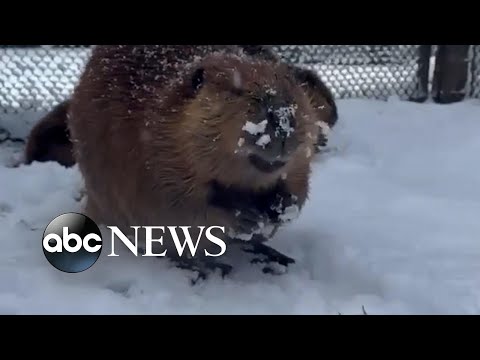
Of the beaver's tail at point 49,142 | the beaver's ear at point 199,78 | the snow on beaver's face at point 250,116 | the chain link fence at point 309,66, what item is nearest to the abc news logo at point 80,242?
the snow on beaver's face at point 250,116

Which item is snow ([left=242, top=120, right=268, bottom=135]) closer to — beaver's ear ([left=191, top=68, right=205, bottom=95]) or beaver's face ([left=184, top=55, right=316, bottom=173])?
beaver's face ([left=184, top=55, right=316, bottom=173])

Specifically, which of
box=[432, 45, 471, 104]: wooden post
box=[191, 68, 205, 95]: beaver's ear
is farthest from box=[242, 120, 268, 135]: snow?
box=[432, 45, 471, 104]: wooden post

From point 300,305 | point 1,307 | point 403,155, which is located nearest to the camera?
point 1,307

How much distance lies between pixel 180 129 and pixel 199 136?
0.08 meters

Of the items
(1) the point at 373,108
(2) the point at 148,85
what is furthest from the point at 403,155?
(2) the point at 148,85

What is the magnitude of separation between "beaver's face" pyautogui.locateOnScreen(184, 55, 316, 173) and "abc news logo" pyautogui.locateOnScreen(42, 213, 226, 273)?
11.1 inches

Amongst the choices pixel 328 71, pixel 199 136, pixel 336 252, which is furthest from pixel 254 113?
pixel 328 71

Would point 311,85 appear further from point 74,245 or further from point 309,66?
point 309,66

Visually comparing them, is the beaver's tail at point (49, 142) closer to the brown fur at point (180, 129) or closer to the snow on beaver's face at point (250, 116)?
the brown fur at point (180, 129)

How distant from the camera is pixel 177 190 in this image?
2061 mm

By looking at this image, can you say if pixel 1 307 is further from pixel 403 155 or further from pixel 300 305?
pixel 403 155

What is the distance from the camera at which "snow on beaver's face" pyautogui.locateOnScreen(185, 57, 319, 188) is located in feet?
6.12

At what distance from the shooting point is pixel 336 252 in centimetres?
223

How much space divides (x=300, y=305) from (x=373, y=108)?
203 cm
